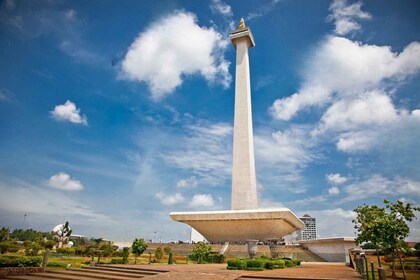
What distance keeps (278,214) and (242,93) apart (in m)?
16.5

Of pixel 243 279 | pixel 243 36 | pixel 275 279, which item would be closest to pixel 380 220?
pixel 275 279

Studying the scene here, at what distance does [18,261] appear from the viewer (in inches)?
543

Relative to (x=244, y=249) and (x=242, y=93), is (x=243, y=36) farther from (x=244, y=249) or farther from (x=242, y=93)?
(x=244, y=249)

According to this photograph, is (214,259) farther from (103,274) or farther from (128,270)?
(103,274)

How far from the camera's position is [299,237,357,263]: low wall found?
2866 cm

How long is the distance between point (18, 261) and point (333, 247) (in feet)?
89.3

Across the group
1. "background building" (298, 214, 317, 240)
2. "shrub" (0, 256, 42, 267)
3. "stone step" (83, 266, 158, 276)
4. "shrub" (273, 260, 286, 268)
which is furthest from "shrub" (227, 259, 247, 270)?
"background building" (298, 214, 317, 240)

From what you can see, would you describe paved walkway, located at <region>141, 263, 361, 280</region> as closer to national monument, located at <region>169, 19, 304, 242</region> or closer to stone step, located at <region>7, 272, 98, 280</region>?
stone step, located at <region>7, 272, 98, 280</region>

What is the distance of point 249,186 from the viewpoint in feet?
117

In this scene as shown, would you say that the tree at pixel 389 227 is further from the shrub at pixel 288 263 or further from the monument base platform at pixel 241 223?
the monument base platform at pixel 241 223

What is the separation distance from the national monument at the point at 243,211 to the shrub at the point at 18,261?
20899 mm

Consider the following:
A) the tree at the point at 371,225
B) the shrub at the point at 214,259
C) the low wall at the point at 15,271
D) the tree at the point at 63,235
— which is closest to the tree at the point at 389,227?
the tree at the point at 371,225

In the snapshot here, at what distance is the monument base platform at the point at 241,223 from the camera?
31.1 metres

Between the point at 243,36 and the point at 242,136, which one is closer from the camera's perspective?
the point at 242,136
